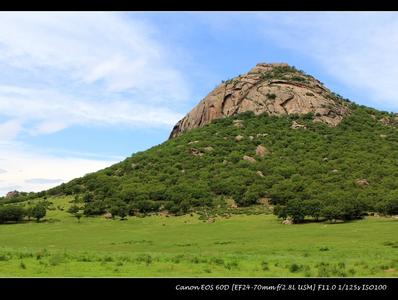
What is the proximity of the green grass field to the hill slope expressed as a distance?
7.58m

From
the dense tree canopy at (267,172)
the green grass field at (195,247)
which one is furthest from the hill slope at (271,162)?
the green grass field at (195,247)

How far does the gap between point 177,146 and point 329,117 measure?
47.6 m

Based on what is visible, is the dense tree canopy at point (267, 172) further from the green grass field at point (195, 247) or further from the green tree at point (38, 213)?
the green tree at point (38, 213)

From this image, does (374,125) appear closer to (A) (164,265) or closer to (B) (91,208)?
(B) (91,208)

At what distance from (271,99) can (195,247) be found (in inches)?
4275

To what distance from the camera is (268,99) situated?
149m

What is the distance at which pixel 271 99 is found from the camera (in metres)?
149

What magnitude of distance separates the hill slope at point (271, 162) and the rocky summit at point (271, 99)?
35cm

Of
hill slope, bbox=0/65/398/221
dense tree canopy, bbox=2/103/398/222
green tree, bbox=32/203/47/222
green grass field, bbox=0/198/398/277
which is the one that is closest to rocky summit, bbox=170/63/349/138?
hill slope, bbox=0/65/398/221

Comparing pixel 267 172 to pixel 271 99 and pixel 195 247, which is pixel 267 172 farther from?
pixel 195 247

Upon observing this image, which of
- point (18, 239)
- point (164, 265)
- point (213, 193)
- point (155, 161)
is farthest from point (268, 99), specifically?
point (164, 265)

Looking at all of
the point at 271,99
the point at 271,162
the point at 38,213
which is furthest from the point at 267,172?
the point at 271,99

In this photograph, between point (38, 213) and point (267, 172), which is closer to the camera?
point (38, 213)

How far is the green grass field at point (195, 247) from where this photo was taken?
25.0m
